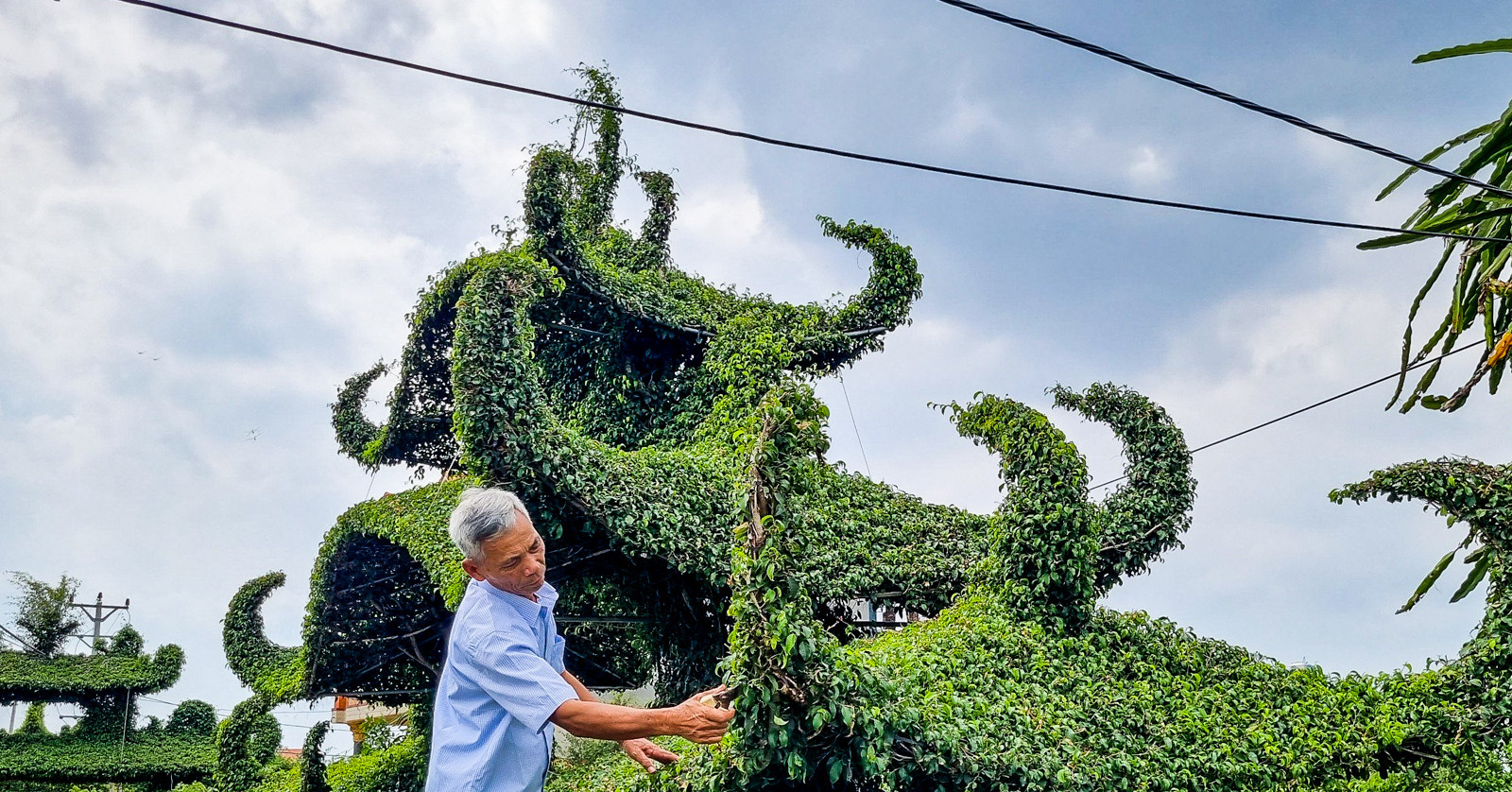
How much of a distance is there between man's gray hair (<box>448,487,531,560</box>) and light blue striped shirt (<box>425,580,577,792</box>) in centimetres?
15

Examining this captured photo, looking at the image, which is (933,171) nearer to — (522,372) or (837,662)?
(837,662)

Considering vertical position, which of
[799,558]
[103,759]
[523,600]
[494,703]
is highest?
[103,759]

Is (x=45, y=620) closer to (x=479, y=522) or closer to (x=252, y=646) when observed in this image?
(x=252, y=646)

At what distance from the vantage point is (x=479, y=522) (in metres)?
2.93

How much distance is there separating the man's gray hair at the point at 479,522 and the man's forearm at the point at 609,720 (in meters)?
0.48

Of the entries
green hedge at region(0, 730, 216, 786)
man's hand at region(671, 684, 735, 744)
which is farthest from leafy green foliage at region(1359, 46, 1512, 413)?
green hedge at region(0, 730, 216, 786)

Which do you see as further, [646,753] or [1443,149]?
[1443,149]

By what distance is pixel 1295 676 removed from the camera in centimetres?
857

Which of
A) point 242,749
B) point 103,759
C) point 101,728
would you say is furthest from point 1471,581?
point 101,728

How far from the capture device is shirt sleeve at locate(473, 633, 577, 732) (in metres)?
2.78

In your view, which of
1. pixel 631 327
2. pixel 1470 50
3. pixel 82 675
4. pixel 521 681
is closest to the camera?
pixel 521 681

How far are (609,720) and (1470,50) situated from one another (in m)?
5.72

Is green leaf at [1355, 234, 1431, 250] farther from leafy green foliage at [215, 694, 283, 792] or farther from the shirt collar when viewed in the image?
leafy green foliage at [215, 694, 283, 792]

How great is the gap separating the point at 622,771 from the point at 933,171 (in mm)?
5047
